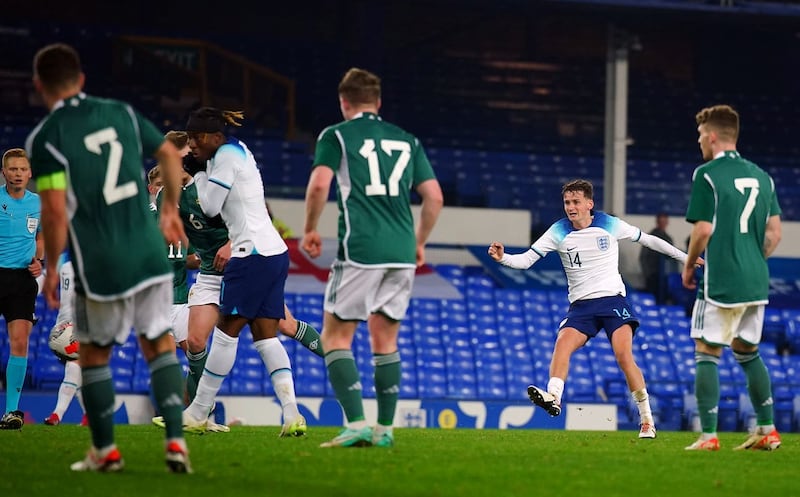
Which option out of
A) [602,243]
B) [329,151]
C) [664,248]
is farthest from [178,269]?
[664,248]

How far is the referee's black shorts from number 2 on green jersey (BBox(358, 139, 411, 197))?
415 cm

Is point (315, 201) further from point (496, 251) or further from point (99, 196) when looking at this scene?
point (496, 251)

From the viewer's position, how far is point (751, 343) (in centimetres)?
851

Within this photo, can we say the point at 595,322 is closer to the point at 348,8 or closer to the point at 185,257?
the point at 185,257

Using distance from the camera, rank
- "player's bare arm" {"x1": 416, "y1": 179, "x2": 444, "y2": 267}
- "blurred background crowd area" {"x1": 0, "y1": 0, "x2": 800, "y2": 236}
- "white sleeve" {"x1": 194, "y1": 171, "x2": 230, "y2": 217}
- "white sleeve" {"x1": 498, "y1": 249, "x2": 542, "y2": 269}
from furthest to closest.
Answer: "blurred background crowd area" {"x1": 0, "y1": 0, "x2": 800, "y2": 236} < "white sleeve" {"x1": 498, "y1": 249, "x2": 542, "y2": 269} < "white sleeve" {"x1": 194, "y1": 171, "x2": 230, "y2": 217} < "player's bare arm" {"x1": 416, "y1": 179, "x2": 444, "y2": 267}

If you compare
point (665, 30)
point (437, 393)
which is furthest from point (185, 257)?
point (665, 30)

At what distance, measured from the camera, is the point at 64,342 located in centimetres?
1140

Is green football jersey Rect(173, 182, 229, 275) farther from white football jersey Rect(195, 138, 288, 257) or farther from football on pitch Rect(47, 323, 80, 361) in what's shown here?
football on pitch Rect(47, 323, 80, 361)

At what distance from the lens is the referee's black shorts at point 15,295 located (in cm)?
1062

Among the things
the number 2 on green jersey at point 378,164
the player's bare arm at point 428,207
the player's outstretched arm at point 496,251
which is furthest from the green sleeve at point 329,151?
the player's outstretched arm at point 496,251

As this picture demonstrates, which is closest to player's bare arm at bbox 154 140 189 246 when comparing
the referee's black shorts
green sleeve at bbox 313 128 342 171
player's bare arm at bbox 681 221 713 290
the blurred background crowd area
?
green sleeve at bbox 313 128 342 171

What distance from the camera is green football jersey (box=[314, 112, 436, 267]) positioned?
7.69 metres

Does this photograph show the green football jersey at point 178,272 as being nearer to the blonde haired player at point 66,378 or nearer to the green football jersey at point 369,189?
the blonde haired player at point 66,378

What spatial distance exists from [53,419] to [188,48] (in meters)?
16.8
